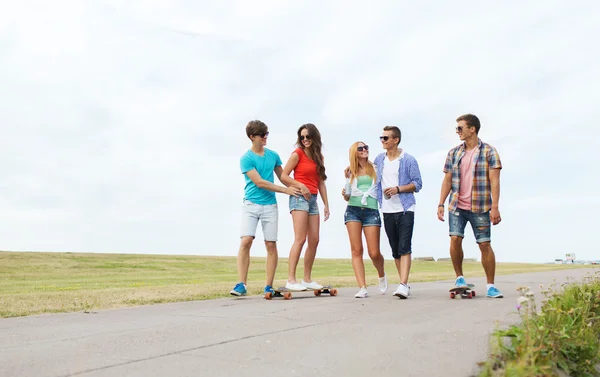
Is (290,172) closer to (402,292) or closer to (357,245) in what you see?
(357,245)

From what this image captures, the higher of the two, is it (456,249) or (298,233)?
(298,233)

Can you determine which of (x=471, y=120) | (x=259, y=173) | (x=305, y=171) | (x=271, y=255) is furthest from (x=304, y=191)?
(x=471, y=120)

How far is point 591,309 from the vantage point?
5.71 meters

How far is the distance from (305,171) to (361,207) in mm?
962

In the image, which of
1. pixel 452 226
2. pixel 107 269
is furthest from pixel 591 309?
pixel 107 269

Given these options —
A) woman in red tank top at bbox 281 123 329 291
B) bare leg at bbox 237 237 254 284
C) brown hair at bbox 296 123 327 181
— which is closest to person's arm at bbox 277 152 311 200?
woman in red tank top at bbox 281 123 329 291

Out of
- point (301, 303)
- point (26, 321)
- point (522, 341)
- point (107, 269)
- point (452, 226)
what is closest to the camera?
point (522, 341)

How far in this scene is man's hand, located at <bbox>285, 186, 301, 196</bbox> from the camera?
8.72m

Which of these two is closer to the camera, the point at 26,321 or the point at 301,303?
the point at 26,321

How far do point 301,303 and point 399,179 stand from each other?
93.6 inches

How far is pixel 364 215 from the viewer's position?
8.81 meters

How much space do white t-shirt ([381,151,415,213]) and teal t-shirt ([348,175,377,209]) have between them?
0.62 feet

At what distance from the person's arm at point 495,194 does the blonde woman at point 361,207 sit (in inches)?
62.4

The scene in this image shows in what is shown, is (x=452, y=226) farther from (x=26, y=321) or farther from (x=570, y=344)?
(x=26, y=321)
